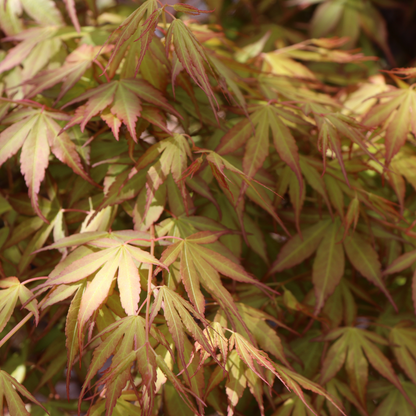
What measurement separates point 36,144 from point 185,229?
0.33 m

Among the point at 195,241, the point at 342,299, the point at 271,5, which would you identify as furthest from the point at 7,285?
the point at 271,5

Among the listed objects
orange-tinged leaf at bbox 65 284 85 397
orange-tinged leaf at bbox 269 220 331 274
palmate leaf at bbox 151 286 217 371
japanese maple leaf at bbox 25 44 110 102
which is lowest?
orange-tinged leaf at bbox 269 220 331 274

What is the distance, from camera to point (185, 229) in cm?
80

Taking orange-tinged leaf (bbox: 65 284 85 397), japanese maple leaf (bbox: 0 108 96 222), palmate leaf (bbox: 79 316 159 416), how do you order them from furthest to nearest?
japanese maple leaf (bbox: 0 108 96 222) → orange-tinged leaf (bbox: 65 284 85 397) → palmate leaf (bbox: 79 316 159 416)

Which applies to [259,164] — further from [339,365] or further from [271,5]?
[271,5]

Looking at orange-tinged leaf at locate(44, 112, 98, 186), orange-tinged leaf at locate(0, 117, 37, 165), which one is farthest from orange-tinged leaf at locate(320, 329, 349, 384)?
orange-tinged leaf at locate(0, 117, 37, 165)

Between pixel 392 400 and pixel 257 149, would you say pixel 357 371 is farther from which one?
pixel 257 149

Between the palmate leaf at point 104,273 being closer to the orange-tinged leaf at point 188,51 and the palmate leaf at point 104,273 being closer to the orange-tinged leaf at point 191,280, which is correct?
the orange-tinged leaf at point 191,280

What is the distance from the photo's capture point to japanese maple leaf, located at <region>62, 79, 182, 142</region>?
29.0 inches

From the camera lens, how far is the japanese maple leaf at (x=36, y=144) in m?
0.76

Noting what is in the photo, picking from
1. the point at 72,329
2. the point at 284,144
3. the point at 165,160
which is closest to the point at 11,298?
the point at 72,329

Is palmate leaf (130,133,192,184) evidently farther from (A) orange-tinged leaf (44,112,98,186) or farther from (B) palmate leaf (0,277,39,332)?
(B) palmate leaf (0,277,39,332)

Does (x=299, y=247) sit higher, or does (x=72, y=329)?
(x=72, y=329)

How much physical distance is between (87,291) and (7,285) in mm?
170
